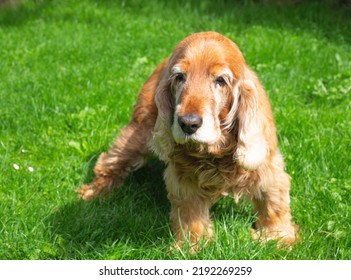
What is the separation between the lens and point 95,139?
4895 millimetres

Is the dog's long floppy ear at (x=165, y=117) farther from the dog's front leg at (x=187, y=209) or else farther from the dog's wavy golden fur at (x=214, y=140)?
the dog's front leg at (x=187, y=209)

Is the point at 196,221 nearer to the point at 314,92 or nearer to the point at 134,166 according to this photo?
the point at 134,166

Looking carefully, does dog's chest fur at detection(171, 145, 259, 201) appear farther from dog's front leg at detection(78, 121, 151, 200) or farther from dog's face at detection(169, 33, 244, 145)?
dog's front leg at detection(78, 121, 151, 200)

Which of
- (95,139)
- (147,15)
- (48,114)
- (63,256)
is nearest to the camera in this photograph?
(63,256)

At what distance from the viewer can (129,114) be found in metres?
5.18

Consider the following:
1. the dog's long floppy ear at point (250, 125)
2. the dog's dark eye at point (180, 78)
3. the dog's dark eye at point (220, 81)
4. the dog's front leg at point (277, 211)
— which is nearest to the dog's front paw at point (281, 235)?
the dog's front leg at point (277, 211)

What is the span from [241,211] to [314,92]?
200cm

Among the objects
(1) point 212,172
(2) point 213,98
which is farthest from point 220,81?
(1) point 212,172

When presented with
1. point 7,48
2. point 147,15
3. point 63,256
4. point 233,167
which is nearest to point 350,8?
point 147,15

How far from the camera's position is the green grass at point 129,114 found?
11.6ft

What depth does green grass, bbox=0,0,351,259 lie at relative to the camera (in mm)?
3527

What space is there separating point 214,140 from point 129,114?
2141mm

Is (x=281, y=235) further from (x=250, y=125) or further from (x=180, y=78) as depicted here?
(x=180, y=78)

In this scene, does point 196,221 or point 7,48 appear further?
point 7,48
